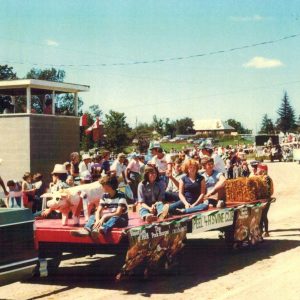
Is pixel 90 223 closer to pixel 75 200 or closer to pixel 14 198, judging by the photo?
pixel 75 200

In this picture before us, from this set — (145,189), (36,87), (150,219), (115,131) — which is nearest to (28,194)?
(145,189)

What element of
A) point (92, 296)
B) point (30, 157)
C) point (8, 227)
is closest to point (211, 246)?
point (92, 296)

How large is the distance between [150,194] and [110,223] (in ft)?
5.30

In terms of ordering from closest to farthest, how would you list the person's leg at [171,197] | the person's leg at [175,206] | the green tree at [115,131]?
the person's leg at [175,206], the person's leg at [171,197], the green tree at [115,131]

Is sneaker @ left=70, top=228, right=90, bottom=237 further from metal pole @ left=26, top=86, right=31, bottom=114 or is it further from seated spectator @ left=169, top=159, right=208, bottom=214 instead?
metal pole @ left=26, top=86, right=31, bottom=114

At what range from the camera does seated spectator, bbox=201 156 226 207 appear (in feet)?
32.5

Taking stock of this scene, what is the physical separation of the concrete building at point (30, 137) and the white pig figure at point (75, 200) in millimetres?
12791

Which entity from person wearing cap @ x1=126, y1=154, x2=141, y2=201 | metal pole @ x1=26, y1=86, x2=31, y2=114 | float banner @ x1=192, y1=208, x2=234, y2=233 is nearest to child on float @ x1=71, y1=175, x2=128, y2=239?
float banner @ x1=192, y1=208, x2=234, y2=233

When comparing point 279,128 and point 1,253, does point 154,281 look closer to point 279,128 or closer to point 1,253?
point 1,253

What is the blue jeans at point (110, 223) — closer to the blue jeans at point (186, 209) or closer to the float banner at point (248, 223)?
the blue jeans at point (186, 209)

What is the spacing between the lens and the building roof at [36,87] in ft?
69.5

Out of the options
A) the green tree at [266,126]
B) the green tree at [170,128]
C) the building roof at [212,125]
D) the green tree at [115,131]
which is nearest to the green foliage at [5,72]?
the green tree at [115,131]

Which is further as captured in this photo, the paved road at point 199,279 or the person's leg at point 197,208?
the person's leg at point 197,208

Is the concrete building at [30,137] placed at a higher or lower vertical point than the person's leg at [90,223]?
higher
